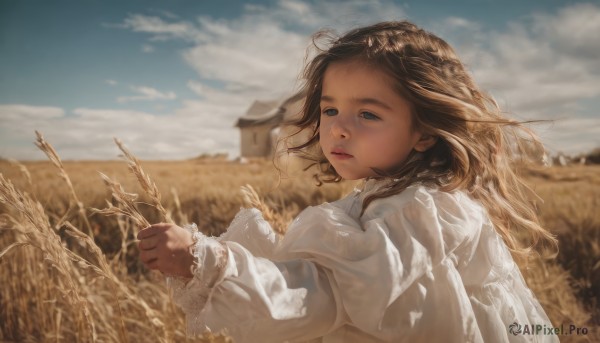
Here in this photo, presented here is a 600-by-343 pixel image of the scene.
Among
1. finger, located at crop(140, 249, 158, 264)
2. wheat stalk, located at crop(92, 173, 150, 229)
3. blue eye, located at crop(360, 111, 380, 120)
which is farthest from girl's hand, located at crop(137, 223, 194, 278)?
blue eye, located at crop(360, 111, 380, 120)

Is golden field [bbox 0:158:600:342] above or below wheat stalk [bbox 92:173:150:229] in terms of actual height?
below

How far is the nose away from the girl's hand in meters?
0.58

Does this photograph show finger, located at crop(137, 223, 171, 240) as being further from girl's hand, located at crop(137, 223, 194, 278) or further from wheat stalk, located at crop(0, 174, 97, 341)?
wheat stalk, located at crop(0, 174, 97, 341)

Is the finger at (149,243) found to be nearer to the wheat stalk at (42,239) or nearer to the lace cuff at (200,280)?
the lace cuff at (200,280)

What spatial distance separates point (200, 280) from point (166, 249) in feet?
0.33

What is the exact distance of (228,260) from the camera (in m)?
0.99

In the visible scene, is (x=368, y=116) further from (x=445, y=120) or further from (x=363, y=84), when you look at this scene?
(x=445, y=120)

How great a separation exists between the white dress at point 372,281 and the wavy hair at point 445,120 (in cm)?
14

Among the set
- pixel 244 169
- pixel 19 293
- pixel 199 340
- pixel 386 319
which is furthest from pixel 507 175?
pixel 244 169

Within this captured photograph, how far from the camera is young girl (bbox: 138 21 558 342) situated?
3.26ft

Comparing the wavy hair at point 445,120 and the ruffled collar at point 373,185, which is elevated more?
the wavy hair at point 445,120

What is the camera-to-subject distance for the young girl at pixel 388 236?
1.00 meters

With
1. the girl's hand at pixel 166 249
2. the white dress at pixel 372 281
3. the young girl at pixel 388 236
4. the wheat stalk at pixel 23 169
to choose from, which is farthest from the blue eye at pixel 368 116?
the wheat stalk at pixel 23 169

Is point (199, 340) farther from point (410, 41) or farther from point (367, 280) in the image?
point (410, 41)
